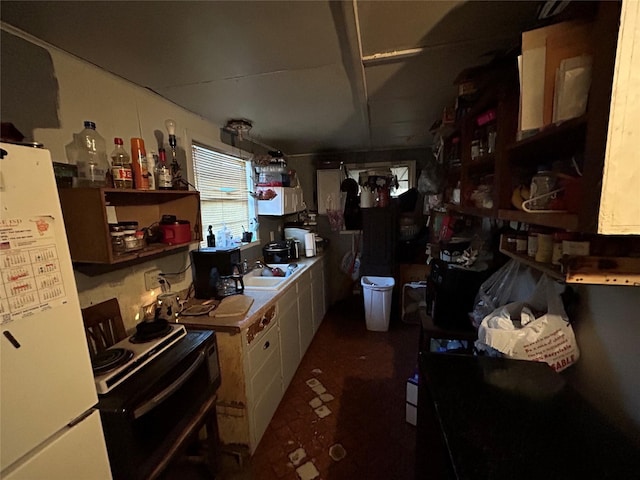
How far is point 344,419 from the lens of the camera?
6.30 ft

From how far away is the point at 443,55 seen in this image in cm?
129

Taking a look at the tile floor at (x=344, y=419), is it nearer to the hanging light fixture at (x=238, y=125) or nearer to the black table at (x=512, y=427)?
the black table at (x=512, y=427)

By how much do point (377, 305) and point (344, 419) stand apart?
1356 millimetres

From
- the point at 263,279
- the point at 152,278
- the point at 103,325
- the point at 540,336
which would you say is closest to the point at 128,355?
the point at 103,325

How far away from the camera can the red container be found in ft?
5.00

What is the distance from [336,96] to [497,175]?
1108mm

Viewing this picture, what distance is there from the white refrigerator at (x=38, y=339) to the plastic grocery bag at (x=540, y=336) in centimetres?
145

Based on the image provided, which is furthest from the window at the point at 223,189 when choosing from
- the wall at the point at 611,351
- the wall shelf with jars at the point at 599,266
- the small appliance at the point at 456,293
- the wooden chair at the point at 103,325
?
the wall at the point at 611,351

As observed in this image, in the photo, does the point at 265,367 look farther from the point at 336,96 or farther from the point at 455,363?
the point at 336,96

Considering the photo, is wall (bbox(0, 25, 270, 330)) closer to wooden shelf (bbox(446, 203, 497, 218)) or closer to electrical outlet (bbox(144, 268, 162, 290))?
electrical outlet (bbox(144, 268, 162, 290))

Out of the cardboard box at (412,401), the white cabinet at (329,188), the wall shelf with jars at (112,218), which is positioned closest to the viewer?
the wall shelf with jars at (112,218)

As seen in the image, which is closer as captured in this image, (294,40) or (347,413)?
(294,40)

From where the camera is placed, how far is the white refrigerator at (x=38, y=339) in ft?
2.10

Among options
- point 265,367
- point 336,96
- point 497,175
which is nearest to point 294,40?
point 336,96
